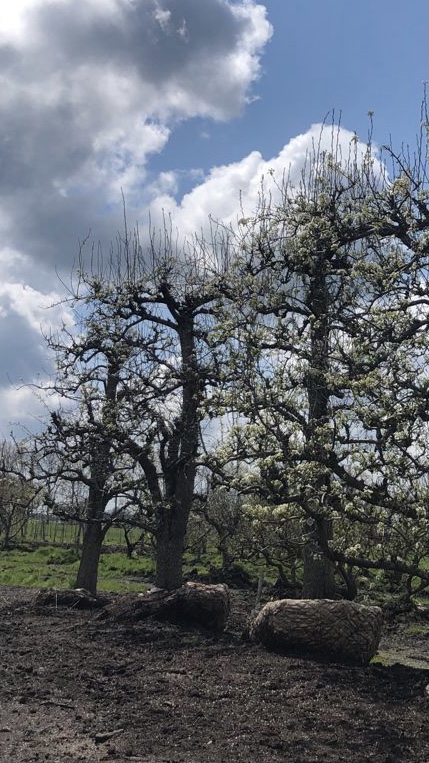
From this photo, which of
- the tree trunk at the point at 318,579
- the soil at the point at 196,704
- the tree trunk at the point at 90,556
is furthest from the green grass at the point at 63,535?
the soil at the point at 196,704

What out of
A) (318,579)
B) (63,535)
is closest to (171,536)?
(318,579)

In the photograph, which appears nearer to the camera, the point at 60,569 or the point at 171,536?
the point at 171,536

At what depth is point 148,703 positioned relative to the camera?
7.45m

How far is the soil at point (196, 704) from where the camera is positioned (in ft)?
19.8

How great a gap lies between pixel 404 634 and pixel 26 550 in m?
27.7

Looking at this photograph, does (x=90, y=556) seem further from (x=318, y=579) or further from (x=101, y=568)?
(x=101, y=568)

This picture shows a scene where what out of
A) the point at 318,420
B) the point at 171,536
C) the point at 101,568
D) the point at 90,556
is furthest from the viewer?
the point at 101,568

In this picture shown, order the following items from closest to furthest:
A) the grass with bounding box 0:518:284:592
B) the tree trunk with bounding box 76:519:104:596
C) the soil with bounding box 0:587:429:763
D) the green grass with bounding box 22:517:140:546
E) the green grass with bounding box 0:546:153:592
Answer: the soil with bounding box 0:587:429:763, the tree trunk with bounding box 76:519:104:596, the green grass with bounding box 0:546:153:592, the grass with bounding box 0:518:284:592, the green grass with bounding box 22:517:140:546

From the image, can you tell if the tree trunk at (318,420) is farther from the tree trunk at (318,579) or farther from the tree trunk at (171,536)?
the tree trunk at (171,536)

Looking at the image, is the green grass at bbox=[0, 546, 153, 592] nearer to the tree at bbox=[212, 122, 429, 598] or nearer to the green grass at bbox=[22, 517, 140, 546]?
the green grass at bbox=[22, 517, 140, 546]

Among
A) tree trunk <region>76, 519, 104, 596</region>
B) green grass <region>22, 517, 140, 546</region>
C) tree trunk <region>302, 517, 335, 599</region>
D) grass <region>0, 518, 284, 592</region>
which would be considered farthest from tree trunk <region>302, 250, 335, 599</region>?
green grass <region>22, 517, 140, 546</region>

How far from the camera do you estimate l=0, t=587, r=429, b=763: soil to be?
19.8 feet

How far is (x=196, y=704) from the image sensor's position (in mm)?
7406

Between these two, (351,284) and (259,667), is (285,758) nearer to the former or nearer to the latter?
(259,667)
